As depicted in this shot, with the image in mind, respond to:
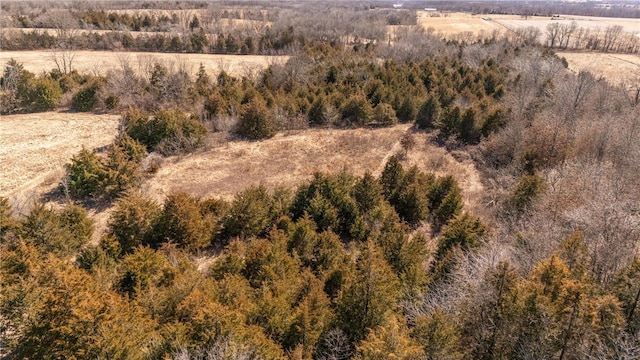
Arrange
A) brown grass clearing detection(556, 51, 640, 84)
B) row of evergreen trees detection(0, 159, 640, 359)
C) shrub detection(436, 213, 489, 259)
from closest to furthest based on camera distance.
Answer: row of evergreen trees detection(0, 159, 640, 359) < shrub detection(436, 213, 489, 259) < brown grass clearing detection(556, 51, 640, 84)

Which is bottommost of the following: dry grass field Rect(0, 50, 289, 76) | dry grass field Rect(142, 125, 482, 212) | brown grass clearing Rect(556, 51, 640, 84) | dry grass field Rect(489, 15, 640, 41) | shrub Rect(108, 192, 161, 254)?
dry grass field Rect(142, 125, 482, 212)

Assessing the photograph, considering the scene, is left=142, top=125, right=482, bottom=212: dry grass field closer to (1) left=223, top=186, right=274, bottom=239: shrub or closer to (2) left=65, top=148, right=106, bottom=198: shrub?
(2) left=65, top=148, right=106, bottom=198: shrub

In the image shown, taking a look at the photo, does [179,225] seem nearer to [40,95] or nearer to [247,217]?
[247,217]

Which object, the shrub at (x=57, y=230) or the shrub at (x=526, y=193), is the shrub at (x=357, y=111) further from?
the shrub at (x=57, y=230)

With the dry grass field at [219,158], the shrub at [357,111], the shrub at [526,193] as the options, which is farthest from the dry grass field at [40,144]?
the shrub at [526,193]

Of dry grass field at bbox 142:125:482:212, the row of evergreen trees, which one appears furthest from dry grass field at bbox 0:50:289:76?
the row of evergreen trees

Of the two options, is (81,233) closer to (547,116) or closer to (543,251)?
(543,251)
